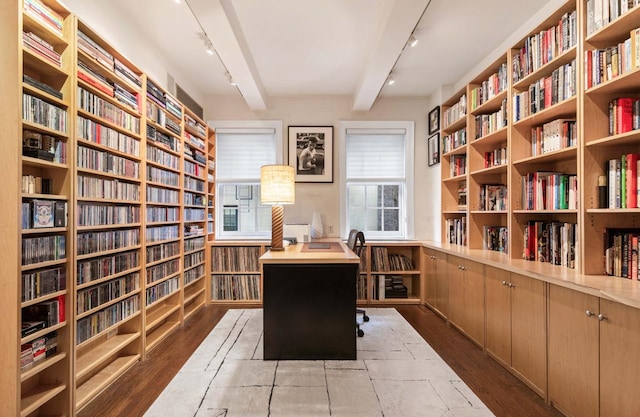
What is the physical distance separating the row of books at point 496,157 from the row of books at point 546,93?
0.44m

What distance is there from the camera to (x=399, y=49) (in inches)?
110

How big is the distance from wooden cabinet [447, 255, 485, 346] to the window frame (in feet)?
8.02

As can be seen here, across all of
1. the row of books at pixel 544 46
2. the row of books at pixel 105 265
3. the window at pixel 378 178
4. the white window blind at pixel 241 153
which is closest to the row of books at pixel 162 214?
the row of books at pixel 105 265

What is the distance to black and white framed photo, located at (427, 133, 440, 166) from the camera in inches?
160

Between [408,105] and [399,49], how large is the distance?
5.69ft

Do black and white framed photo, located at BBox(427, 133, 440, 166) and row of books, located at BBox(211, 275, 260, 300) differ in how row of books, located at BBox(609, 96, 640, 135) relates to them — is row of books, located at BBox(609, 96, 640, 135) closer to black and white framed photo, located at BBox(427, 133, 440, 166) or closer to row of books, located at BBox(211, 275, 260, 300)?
black and white framed photo, located at BBox(427, 133, 440, 166)

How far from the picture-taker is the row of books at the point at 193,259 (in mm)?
3495

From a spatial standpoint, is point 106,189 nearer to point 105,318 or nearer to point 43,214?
point 43,214

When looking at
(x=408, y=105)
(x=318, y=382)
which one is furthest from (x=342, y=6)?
(x=318, y=382)

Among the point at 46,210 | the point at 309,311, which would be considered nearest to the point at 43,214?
the point at 46,210

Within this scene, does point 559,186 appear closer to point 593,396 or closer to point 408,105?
point 593,396

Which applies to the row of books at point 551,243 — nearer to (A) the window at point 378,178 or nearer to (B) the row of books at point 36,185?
(A) the window at point 378,178

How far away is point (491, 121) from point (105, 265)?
333cm

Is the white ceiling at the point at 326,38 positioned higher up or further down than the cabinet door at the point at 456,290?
higher up
